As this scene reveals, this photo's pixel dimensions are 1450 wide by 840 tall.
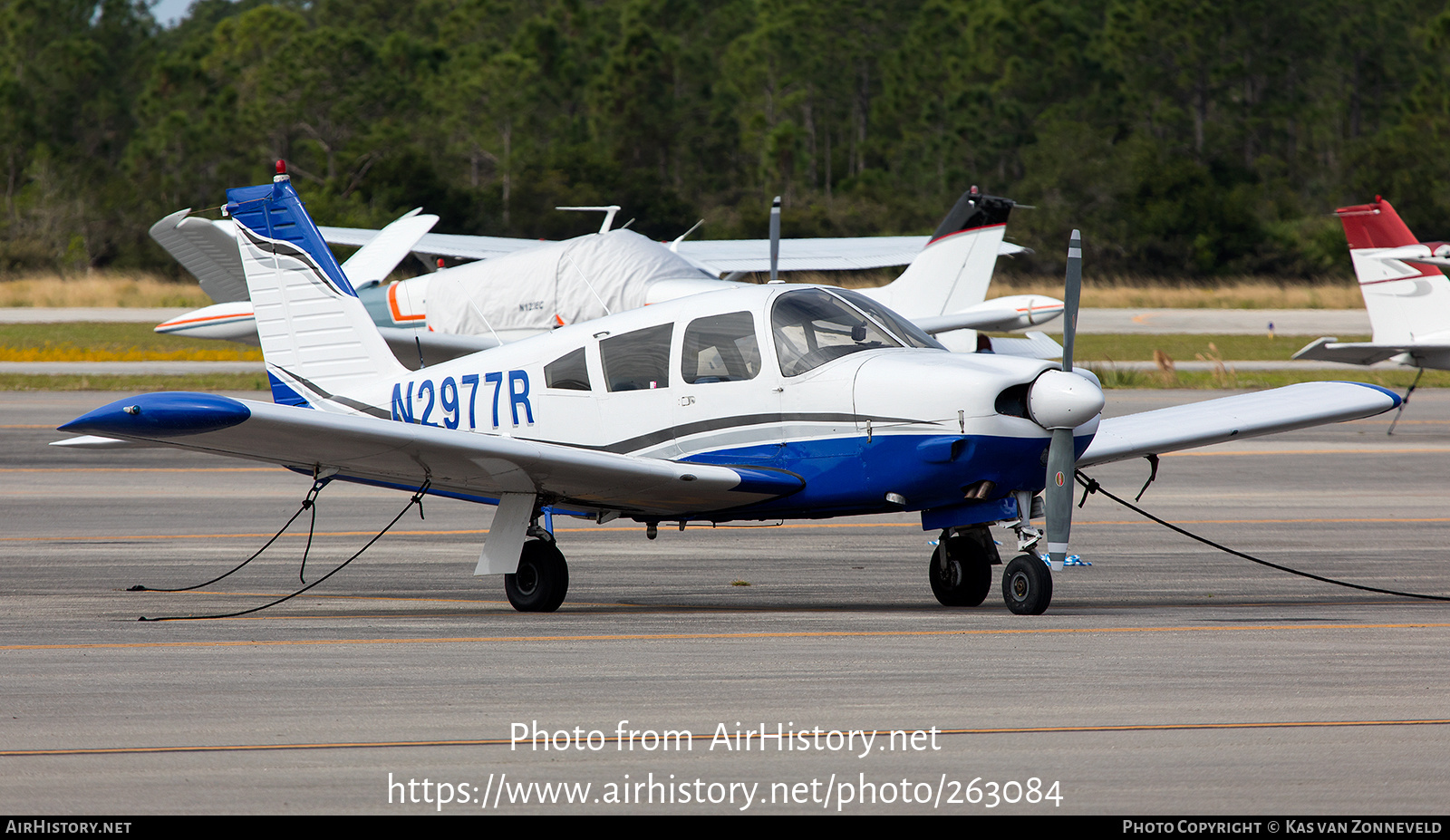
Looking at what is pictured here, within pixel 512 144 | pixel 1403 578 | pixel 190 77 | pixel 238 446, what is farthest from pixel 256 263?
pixel 190 77

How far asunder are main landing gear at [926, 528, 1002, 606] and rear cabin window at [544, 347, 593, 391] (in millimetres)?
2558

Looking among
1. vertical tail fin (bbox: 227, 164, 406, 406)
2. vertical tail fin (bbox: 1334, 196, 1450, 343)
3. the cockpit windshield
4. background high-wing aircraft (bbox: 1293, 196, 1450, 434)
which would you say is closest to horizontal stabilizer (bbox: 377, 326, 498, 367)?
vertical tail fin (bbox: 227, 164, 406, 406)

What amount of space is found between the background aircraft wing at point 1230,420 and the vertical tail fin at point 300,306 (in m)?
5.20

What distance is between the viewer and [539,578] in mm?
9758

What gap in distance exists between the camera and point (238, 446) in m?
8.80

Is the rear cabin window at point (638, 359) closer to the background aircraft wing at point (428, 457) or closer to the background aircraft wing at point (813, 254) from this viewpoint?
the background aircraft wing at point (428, 457)

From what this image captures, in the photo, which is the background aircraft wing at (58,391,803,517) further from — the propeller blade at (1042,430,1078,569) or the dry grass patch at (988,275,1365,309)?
the dry grass patch at (988,275,1365,309)

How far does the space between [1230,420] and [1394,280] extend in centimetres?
1247

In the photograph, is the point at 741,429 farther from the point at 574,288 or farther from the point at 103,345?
the point at 103,345

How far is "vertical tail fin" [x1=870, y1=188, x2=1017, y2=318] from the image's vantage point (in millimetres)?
21766

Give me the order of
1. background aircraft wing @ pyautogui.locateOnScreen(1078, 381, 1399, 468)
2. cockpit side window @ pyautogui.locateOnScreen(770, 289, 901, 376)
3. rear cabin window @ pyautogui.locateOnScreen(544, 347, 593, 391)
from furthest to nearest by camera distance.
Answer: background aircraft wing @ pyautogui.locateOnScreen(1078, 381, 1399, 468), rear cabin window @ pyautogui.locateOnScreen(544, 347, 593, 391), cockpit side window @ pyautogui.locateOnScreen(770, 289, 901, 376)

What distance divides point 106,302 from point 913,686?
55808 millimetres

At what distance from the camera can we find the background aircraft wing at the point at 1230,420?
10.4 m

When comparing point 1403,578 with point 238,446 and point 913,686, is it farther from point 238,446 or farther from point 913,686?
point 238,446
